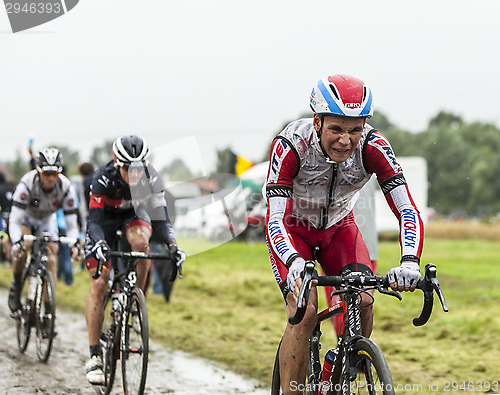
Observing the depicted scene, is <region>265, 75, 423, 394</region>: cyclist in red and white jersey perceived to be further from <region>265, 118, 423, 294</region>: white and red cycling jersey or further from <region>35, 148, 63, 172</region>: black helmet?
<region>35, 148, 63, 172</region>: black helmet

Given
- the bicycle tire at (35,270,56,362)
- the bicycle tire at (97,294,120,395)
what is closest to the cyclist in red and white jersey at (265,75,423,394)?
the bicycle tire at (97,294,120,395)

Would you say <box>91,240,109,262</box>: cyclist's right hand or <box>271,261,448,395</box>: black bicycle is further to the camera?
<box>91,240,109,262</box>: cyclist's right hand

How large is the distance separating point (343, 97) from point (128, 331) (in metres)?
3.02

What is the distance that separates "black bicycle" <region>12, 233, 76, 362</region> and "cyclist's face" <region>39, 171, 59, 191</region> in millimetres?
591

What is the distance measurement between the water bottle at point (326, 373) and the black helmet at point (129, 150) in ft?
9.23

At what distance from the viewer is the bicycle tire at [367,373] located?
3.37m

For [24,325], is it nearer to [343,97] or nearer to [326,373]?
[326,373]

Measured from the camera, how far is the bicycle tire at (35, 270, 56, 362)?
7691 mm

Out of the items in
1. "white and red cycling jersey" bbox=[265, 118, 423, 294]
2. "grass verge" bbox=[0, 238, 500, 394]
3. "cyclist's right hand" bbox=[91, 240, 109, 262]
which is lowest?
"grass verge" bbox=[0, 238, 500, 394]

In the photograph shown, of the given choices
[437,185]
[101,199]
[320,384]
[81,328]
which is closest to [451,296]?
[81,328]

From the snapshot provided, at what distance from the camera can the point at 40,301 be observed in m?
8.06

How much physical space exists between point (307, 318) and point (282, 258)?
46cm

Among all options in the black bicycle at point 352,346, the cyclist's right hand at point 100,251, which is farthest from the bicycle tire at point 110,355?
the black bicycle at point 352,346

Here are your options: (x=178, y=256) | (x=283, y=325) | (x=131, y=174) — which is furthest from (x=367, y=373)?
(x=283, y=325)
